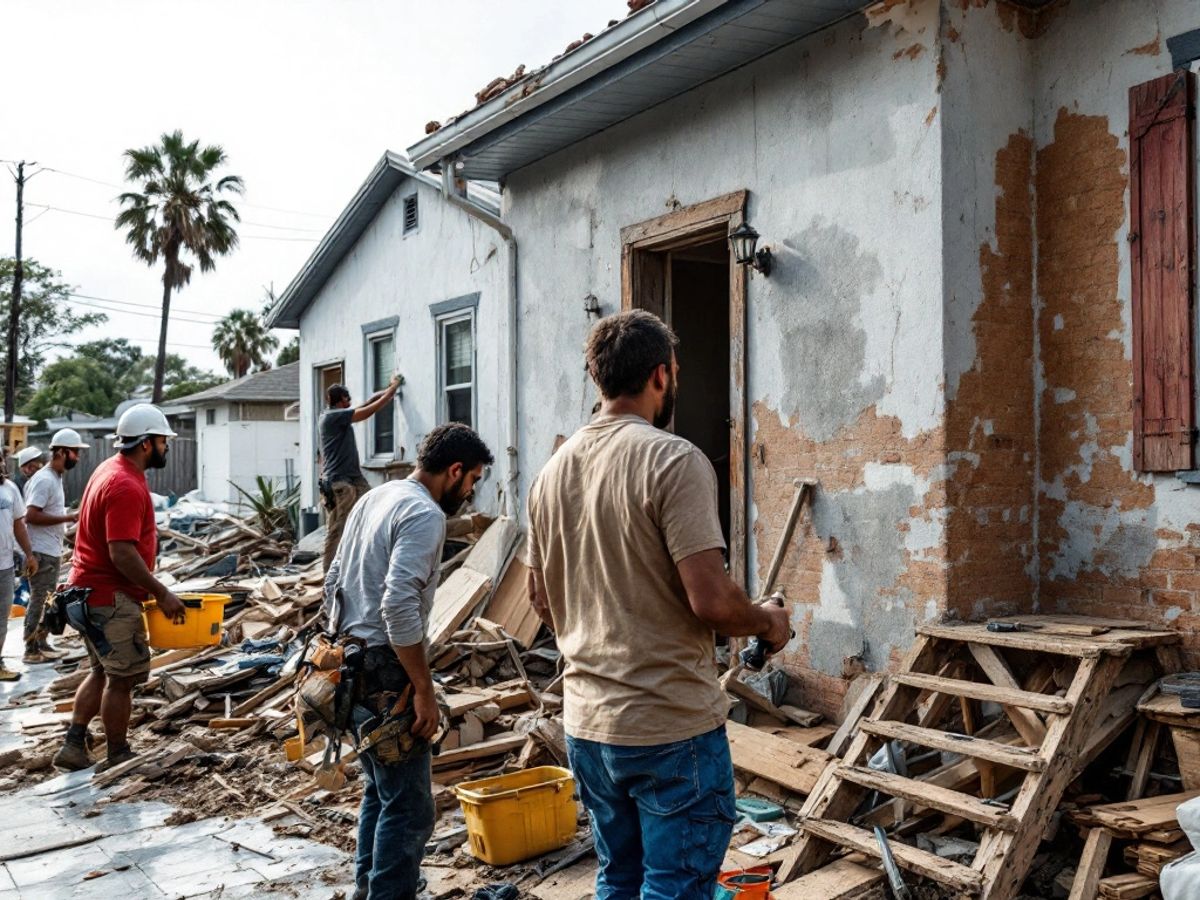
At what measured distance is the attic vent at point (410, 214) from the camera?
12789mm

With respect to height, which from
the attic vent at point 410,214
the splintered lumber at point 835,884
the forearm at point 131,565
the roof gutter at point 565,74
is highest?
the attic vent at point 410,214

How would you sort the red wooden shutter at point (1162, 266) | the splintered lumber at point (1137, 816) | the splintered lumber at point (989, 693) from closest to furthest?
the splintered lumber at point (1137, 816), the splintered lumber at point (989, 693), the red wooden shutter at point (1162, 266)

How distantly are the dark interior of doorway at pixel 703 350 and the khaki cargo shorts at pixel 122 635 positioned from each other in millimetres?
5244

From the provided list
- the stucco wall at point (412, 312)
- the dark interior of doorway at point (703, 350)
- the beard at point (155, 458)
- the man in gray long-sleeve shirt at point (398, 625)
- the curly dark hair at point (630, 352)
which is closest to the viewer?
the curly dark hair at point (630, 352)

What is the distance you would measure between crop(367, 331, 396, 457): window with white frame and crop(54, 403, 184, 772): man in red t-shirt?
6321mm

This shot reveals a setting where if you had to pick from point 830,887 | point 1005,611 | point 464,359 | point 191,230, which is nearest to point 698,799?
point 830,887

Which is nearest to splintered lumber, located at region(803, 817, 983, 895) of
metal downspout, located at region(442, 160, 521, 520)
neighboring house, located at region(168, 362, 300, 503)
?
metal downspout, located at region(442, 160, 521, 520)

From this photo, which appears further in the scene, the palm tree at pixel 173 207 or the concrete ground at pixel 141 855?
the palm tree at pixel 173 207

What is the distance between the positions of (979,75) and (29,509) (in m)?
9.40

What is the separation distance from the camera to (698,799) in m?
2.64

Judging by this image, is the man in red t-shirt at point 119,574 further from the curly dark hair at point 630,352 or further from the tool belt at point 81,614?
the curly dark hair at point 630,352

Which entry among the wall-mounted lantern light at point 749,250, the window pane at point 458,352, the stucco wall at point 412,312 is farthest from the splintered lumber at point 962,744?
the window pane at point 458,352

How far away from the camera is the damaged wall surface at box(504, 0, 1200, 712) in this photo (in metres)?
5.62

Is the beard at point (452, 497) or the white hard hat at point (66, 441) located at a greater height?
the white hard hat at point (66, 441)
